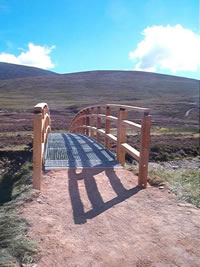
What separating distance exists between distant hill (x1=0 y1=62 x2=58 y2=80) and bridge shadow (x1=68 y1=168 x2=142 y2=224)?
12503cm

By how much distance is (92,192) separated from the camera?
3883 mm

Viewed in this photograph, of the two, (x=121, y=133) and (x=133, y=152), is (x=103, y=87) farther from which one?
(x=133, y=152)

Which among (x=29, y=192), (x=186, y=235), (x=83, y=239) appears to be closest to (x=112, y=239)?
(x=83, y=239)

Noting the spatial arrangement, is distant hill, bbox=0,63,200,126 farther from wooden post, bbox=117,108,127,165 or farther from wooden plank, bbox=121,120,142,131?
wooden plank, bbox=121,120,142,131

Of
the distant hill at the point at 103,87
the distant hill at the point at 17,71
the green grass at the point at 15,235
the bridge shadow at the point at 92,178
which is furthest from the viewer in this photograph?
the distant hill at the point at 17,71

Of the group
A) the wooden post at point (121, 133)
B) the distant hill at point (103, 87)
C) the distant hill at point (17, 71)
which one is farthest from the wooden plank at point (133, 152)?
the distant hill at point (17, 71)

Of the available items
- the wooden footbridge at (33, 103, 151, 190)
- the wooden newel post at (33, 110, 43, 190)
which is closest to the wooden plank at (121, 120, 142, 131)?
the wooden footbridge at (33, 103, 151, 190)

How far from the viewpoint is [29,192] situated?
371 cm

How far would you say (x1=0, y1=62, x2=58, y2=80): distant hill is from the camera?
12344 centimetres

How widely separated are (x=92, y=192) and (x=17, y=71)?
135954mm

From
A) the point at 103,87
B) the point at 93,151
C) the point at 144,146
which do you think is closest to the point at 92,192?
the point at 144,146

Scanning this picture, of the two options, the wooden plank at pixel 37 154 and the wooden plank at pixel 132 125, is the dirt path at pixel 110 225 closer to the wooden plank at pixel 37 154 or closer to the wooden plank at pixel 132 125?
the wooden plank at pixel 37 154

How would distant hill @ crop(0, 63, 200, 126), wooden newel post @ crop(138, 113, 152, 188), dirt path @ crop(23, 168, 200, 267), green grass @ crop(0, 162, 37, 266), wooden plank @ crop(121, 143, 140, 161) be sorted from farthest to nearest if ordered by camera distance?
distant hill @ crop(0, 63, 200, 126) → wooden plank @ crop(121, 143, 140, 161) → wooden newel post @ crop(138, 113, 152, 188) → dirt path @ crop(23, 168, 200, 267) → green grass @ crop(0, 162, 37, 266)

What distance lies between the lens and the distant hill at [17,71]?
405 ft
